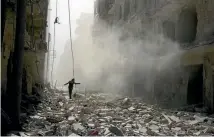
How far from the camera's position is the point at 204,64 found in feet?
43.2

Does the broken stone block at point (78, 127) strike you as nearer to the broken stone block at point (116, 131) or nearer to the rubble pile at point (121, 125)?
the rubble pile at point (121, 125)

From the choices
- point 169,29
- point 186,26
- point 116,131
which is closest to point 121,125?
point 116,131

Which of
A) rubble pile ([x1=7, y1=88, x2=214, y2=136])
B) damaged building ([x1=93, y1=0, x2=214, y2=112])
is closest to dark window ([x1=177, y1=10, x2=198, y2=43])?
damaged building ([x1=93, y1=0, x2=214, y2=112])

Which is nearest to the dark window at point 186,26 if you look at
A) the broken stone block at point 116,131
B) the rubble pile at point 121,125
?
the rubble pile at point 121,125

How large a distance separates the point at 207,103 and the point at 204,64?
5.80 ft

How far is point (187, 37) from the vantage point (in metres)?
16.3

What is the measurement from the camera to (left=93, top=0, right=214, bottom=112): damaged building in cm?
1286

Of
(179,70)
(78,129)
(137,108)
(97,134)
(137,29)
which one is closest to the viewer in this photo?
(97,134)

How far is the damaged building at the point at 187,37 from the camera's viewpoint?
12859 millimetres

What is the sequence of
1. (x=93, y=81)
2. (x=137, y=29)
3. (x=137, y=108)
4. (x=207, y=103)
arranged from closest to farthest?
(x=207, y=103), (x=137, y=108), (x=137, y=29), (x=93, y=81)

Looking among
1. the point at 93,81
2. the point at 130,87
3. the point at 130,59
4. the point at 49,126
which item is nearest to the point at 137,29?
the point at 130,59

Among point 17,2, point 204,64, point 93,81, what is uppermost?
point 17,2

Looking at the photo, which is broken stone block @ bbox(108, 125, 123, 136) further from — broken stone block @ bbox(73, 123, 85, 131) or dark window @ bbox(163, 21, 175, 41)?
dark window @ bbox(163, 21, 175, 41)

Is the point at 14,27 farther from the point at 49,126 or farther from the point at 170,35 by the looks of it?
the point at 170,35
